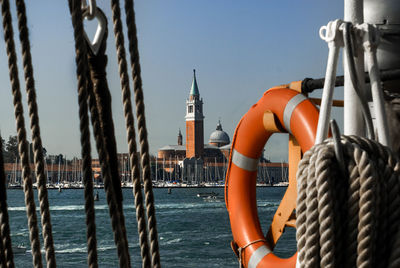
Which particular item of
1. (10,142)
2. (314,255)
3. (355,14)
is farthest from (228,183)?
(10,142)

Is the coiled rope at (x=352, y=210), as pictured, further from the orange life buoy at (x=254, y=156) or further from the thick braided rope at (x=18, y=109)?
the orange life buoy at (x=254, y=156)

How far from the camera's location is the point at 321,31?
50.5 inches

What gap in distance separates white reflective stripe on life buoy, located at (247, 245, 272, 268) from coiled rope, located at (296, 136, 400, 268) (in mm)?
2266

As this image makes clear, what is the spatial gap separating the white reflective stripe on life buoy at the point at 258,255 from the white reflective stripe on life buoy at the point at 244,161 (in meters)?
0.51

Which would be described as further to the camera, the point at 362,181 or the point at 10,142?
the point at 10,142

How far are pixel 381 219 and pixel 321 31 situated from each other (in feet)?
1.72

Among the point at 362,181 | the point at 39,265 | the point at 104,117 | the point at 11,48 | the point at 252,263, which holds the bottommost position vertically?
the point at 252,263

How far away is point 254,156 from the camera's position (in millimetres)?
3469

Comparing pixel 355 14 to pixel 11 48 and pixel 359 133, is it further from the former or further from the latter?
pixel 11 48

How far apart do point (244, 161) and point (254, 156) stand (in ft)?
0.22

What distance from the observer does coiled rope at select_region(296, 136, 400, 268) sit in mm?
857

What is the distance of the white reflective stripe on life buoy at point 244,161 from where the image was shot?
3.49 m

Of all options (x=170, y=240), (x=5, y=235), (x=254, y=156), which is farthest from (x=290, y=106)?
(x=170, y=240)

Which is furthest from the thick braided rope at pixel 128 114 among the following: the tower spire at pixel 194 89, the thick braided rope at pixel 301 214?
the tower spire at pixel 194 89
